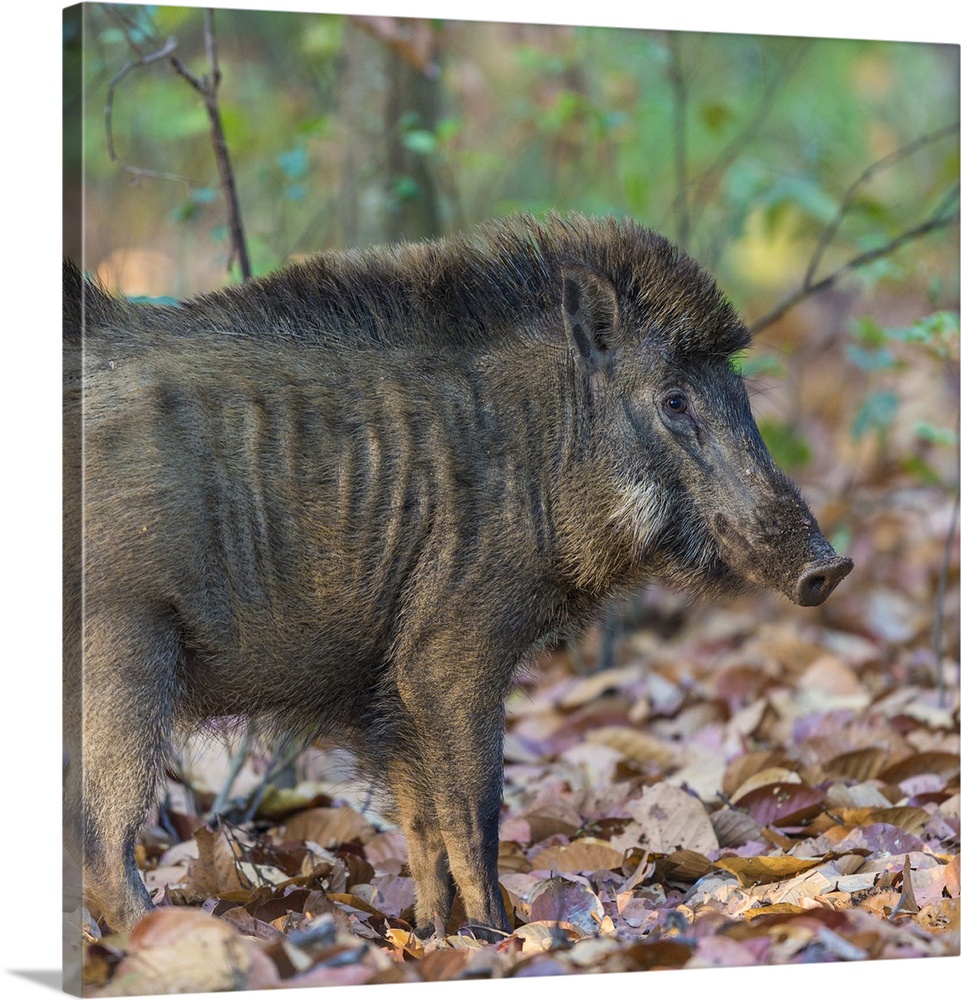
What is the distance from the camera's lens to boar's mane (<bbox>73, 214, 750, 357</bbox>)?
15.8 feet

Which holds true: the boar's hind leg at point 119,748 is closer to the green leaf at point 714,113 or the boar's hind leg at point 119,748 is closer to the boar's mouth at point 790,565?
the boar's mouth at point 790,565

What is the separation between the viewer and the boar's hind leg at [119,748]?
418cm

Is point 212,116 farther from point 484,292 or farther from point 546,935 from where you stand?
point 546,935

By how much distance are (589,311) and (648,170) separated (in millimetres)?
6499

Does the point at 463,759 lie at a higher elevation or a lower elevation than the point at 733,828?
higher

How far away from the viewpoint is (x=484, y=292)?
494 cm

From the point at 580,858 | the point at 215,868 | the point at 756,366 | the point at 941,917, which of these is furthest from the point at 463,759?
the point at 756,366

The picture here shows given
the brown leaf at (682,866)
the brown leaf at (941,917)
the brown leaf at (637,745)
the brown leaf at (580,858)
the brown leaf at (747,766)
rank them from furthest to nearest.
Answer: the brown leaf at (637,745), the brown leaf at (747,766), the brown leaf at (580,858), the brown leaf at (682,866), the brown leaf at (941,917)

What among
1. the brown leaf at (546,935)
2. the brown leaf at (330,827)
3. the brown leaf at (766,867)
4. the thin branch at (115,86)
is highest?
the thin branch at (115,86)

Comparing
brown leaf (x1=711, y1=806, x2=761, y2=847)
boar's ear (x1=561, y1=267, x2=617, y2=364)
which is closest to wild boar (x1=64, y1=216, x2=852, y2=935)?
boar's ear (x1=561, y1=267, x2=617, y2=364)

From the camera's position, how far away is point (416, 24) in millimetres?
7184

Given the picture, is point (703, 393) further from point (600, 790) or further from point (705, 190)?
point (705, 190)

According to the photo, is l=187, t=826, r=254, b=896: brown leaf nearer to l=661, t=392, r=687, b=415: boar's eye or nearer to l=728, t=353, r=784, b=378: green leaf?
l=661, t=392, r=687, b=415: boar's eye

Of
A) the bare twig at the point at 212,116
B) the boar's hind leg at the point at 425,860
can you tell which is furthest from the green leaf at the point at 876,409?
the boar's hind leg at the point at 425,860
